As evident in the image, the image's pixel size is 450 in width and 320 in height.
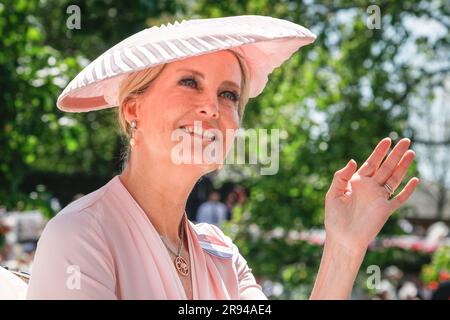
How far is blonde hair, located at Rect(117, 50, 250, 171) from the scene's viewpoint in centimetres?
173

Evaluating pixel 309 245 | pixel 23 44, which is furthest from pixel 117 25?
pixel 309 245

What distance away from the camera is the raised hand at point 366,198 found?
1.64 m

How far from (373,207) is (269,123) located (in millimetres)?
5401

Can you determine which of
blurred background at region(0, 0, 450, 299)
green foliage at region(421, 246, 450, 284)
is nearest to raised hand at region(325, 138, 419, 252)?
blurred background at region(0, 0, 450, 299)

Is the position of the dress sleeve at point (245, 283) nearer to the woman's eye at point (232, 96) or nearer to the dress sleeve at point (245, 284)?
the dress sleeve at point (245, 284)

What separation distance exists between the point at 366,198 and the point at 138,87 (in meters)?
0.61

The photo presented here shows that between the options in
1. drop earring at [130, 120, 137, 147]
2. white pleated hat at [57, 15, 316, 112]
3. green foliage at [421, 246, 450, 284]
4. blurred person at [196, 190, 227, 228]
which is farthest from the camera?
blurred person at [196, 190, 227, 228]

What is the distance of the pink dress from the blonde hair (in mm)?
195

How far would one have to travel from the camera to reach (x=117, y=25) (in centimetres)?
651

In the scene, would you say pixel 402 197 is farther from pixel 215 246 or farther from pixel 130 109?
pixel 130 109

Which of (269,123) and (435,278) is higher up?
(269,123)

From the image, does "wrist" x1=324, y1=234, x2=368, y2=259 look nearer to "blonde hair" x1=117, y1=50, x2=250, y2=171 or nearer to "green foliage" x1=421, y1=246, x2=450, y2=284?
"blonde hair" x1=117, y1=50, x2=250, y2=171

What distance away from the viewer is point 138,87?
5.78 ft
